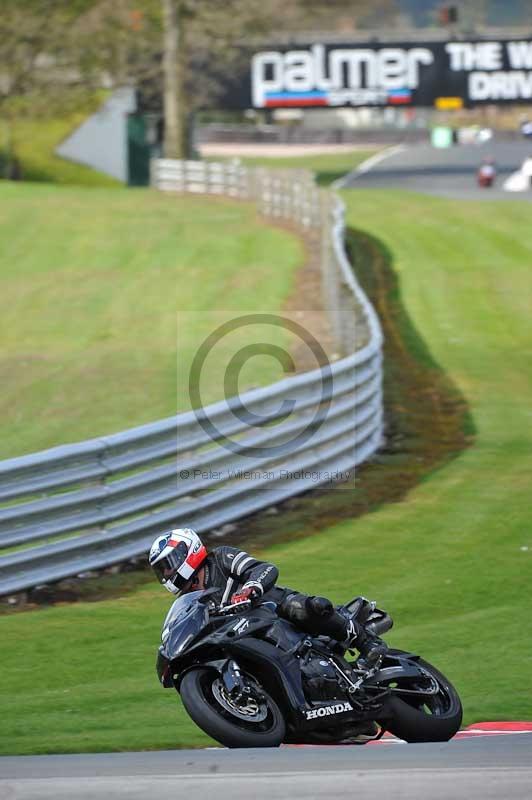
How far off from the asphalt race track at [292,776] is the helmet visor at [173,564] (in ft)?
4.04

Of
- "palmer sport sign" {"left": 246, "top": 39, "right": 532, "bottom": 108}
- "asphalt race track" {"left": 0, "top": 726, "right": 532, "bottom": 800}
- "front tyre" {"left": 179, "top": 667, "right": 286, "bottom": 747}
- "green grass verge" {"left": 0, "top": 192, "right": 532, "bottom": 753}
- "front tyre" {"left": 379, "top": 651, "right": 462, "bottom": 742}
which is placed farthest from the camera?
"palmer sport sign" {"left": 246, "top": 39, "right": 532, "bottom": 108}

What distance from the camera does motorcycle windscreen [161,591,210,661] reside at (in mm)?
6555

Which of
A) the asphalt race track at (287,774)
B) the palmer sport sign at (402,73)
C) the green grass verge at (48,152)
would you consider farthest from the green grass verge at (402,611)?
the palmer sport sign at (402,73)

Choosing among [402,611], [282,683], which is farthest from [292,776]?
[402,611]

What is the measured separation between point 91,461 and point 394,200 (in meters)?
33.5

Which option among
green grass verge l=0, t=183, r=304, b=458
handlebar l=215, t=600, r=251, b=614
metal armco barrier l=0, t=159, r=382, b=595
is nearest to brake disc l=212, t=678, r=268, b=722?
handlebar l=215, t=600, r=251, b=614

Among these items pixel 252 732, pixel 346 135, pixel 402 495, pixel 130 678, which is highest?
pixel 252 732

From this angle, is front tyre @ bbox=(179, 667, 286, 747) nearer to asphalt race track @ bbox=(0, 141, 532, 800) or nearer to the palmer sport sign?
asphalt race track @ bbox=(0, 141, 532, 800)

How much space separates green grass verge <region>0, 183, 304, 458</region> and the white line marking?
678 inches

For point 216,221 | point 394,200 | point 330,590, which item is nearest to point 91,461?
point 330,590

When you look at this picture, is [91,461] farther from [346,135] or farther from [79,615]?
[346,135]

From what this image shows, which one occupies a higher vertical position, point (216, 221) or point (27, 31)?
point (27, 31)

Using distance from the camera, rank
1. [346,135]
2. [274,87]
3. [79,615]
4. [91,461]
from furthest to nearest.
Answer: [346,135] < [274,87] < [91,461] < [79,615]

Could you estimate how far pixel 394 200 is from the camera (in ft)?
141
